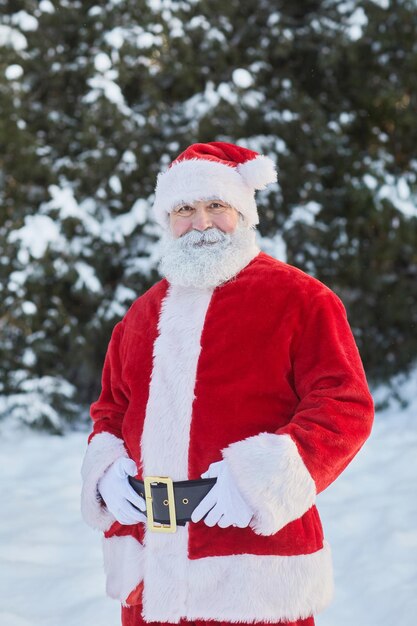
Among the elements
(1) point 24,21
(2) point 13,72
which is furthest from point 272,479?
(1) point 24,21

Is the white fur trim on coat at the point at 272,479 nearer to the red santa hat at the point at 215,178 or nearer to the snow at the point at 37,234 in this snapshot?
the red santa hat at the point at 215,178

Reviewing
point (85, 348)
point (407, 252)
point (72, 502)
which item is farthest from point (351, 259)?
point (72, 502)

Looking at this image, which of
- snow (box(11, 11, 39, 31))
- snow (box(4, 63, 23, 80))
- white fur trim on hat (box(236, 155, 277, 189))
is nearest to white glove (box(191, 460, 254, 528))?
white fur trim on hat (box(236, 155, 277, 189))

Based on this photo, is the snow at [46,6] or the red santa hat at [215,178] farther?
the snow at [46,6]

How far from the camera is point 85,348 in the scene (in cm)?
565

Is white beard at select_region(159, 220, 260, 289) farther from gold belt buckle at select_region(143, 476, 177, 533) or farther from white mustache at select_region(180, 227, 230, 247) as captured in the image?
gold belt buckle at select_region(143, 476, 177, 533)

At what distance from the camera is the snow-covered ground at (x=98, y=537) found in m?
3.13

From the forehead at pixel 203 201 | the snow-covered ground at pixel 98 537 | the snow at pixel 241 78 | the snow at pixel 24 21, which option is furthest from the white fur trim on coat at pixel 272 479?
the snow at pixel 24 21

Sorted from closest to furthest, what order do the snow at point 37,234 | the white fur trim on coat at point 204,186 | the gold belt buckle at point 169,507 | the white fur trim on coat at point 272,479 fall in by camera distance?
the white fur trim on coat at point 272,479 → the gold belt buckle at point 169,507 → the white fur trim on coat at point 204,186 → the snow at point 37,234

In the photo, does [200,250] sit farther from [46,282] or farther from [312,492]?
[46,282]

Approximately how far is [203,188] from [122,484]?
2.51 feet

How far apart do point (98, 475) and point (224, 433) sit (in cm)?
40

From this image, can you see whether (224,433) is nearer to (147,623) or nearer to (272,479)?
(272,479)

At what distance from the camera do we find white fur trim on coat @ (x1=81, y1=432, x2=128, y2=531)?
194cm
